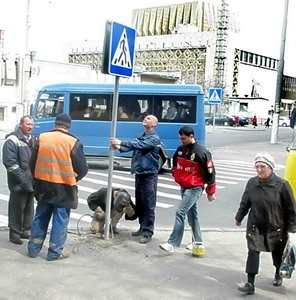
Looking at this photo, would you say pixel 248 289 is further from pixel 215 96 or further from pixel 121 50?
pixel 215 96

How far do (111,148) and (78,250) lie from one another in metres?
1.39

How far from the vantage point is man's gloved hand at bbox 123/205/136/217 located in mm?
6758

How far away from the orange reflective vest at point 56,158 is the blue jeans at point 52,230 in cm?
37

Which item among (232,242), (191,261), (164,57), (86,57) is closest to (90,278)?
Result: (191,261)

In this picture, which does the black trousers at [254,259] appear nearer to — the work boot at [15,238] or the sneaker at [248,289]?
the sneaker at [248,289]

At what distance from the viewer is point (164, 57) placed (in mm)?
101750

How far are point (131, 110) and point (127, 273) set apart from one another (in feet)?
33.7

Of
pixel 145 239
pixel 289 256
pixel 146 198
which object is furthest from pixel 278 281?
pixel 146 198

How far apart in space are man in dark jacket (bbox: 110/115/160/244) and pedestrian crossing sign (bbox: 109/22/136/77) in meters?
0.77

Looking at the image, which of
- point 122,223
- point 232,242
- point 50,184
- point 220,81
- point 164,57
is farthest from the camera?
point 164,57

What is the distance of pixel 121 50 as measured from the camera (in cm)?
620

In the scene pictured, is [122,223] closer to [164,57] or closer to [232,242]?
[232,242]

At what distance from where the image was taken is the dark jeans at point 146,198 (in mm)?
6637

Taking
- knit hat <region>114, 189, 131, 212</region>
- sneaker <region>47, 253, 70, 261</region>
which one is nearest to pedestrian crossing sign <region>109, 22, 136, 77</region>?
knit hat <region>114, 189, 131, 212</region>
